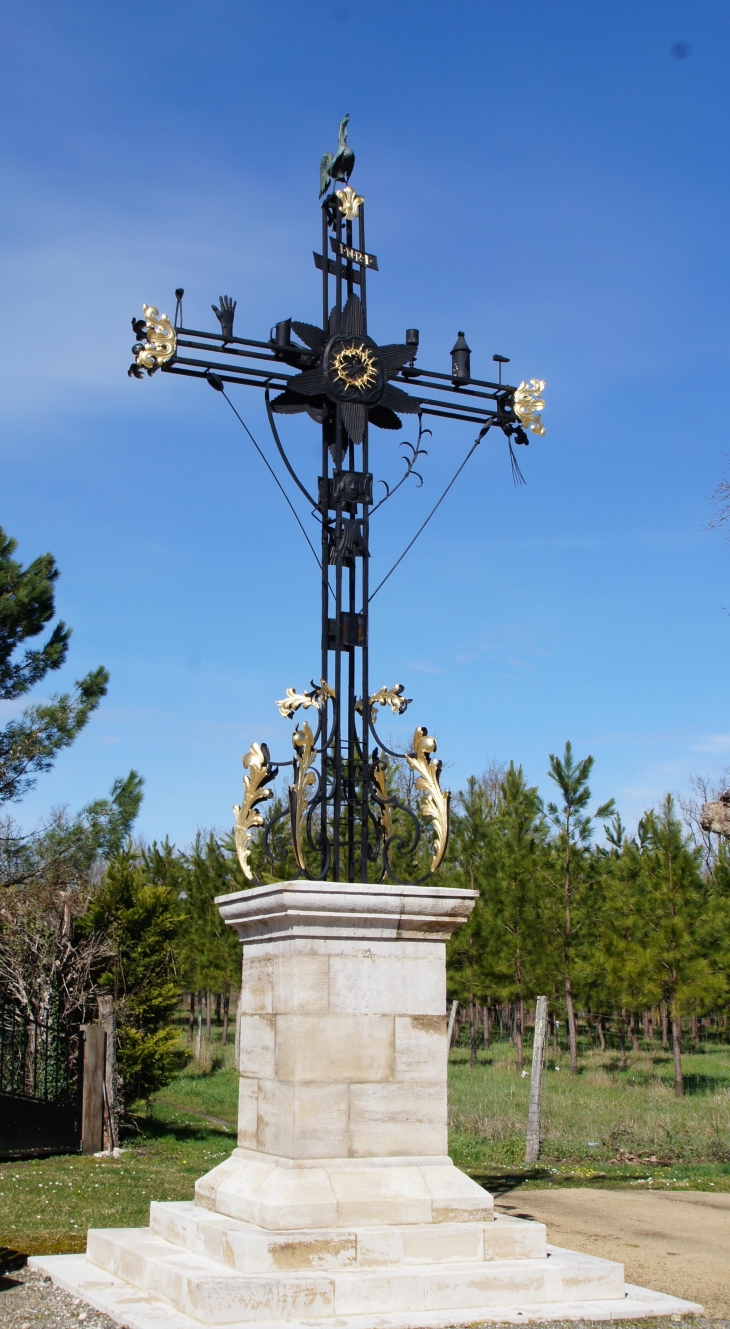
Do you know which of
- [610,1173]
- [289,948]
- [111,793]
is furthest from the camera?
[111,793]

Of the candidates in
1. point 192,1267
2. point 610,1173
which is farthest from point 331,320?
point 610,1173

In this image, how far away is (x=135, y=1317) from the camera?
4953 mm

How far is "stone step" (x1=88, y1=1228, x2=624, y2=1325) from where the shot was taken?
4.86 meters

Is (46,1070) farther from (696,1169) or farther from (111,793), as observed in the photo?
(696,1169)

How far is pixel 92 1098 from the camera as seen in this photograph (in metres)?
13.1

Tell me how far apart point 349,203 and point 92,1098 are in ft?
32.7

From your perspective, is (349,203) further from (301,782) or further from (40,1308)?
(40,1308)

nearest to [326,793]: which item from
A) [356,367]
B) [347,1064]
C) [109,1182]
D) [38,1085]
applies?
[347,1064]

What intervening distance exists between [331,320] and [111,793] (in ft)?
34.6

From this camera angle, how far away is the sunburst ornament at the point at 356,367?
266 inches

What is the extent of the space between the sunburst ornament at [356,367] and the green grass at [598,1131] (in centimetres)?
738

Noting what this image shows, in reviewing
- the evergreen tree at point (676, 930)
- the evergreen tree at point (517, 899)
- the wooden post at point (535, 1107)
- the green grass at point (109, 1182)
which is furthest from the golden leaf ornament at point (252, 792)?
the evergreen tree at point (517, 899)

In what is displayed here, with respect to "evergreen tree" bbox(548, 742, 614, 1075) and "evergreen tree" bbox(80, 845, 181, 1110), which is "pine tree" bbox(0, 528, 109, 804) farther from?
"evergreen tree" bbox(548, 742, 614, 1075)

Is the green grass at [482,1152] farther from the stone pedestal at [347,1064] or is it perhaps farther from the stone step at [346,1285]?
the stone pedestal at [347,1064]
